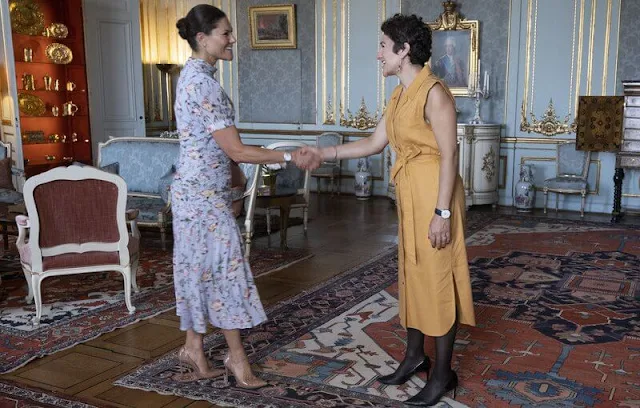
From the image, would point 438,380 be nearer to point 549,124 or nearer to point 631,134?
point 631,134

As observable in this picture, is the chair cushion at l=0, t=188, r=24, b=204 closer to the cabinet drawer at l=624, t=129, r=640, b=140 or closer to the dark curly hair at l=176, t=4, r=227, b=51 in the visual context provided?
the dark curly hair at l=176, t=4, r=227, b=51

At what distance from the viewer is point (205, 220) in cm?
253

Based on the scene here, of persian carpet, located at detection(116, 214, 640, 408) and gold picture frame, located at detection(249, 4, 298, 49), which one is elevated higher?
gold picture frame, located at detection(249, 4, 298, 49)

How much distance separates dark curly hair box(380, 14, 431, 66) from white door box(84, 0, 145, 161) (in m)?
6.93

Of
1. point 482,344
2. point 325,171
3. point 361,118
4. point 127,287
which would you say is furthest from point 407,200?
point 361,118

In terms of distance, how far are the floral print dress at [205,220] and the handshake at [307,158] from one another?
11.2 inches

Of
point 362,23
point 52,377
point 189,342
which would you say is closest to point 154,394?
point 189,342

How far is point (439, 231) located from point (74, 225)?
222cm

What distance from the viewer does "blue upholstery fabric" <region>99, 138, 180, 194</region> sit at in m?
5.89

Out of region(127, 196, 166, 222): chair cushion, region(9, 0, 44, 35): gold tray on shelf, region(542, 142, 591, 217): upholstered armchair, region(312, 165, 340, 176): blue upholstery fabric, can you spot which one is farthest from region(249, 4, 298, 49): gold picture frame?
region(127, 196, 166, 222): chair cushion

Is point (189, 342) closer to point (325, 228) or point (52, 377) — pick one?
point (52, 377)

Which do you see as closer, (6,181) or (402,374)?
(402,374)

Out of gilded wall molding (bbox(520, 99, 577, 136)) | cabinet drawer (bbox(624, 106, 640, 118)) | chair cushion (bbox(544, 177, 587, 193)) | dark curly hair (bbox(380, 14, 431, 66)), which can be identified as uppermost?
dark curly hair (bbox(380, 14, 431, 66))

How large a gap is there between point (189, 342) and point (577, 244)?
3.92 m
